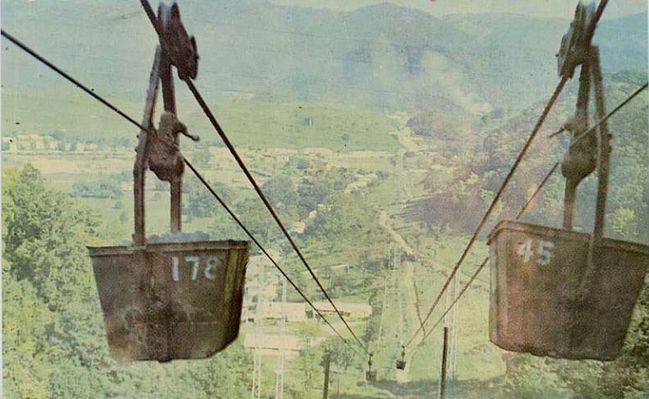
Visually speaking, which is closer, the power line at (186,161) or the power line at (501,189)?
the power line at (186,161)

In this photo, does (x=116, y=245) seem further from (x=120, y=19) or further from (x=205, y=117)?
(x=120, y=19)

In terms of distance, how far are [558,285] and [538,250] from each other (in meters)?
0.10

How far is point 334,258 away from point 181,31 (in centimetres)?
69

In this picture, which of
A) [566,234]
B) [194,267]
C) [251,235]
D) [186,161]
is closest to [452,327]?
[566,234]

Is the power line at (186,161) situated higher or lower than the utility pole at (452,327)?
higher

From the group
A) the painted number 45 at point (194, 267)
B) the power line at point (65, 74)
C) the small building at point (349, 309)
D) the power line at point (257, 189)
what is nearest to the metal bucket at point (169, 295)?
the painted number 45 at point (194, 267)

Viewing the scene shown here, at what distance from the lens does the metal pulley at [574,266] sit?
2.20 m

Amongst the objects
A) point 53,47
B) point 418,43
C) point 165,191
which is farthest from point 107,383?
point 418,43

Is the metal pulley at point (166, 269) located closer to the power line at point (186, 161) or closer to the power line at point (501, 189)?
the power line at point (186, 161)

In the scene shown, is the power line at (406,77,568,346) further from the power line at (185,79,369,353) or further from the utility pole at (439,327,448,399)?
the power line at (185,79,369,353)

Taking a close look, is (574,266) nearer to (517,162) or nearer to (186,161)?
(517,162)

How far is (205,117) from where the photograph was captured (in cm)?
222

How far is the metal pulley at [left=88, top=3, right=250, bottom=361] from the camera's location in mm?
2170

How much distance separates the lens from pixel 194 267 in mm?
2164
